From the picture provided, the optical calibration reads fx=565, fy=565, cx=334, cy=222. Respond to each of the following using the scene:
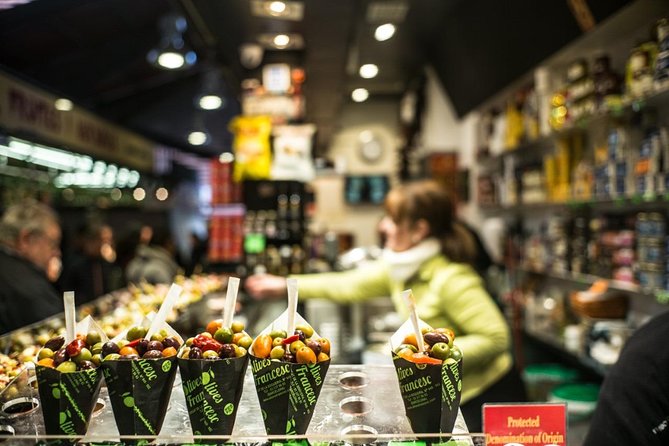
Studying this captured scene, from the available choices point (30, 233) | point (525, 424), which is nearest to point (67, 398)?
point (525, 424)

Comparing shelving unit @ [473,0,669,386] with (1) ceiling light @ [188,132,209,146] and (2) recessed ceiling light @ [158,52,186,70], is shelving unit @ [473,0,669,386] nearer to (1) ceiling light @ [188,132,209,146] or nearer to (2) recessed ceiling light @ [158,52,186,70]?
(2) recessed ceiling light @ [158,52,186,70]

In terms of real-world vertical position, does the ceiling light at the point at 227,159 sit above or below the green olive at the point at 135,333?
above

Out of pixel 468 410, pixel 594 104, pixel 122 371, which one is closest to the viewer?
pixel 122 371

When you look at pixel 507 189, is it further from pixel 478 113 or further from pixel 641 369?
pixel 641 369

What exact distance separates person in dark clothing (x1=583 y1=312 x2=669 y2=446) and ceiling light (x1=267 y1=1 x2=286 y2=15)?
358 centimetres

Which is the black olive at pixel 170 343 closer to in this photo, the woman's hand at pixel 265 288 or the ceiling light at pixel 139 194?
the woman's hand at pixel 265 288

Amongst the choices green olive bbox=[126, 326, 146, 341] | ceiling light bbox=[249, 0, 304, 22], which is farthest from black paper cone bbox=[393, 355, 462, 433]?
ceiling light bbox=[249, 0, 304, 22]

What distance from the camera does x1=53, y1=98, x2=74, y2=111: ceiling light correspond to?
686 cm

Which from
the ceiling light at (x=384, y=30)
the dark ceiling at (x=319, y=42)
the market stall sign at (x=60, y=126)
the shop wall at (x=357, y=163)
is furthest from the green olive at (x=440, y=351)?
the shop wall at (x=357, y=163)

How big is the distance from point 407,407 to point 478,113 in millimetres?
5752

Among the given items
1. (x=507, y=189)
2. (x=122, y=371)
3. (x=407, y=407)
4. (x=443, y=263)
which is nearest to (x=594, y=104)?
(x=443, y=263)

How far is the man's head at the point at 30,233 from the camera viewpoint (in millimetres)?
3561

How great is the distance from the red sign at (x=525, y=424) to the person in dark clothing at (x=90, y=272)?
17.5ft

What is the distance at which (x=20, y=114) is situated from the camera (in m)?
5.84
